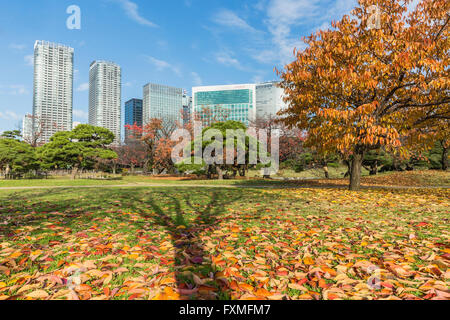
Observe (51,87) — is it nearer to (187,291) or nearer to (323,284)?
(187,291)

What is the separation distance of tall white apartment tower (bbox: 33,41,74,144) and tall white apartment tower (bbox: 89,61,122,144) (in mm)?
9609

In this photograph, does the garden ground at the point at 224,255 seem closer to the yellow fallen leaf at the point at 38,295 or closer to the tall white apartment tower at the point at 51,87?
the yellow fallen leaf at the point at 38,295

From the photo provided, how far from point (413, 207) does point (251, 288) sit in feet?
17.3

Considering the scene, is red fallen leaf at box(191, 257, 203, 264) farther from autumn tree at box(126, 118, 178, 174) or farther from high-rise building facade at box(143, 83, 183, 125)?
high-rise building facade at box(143, 83, 183, 125)

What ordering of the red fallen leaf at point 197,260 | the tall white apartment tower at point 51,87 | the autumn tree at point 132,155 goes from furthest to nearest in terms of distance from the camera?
the autumn tree at point 132,155 → the tall white apartment tower at point 51,87 → the red fallen leaf at point 197,260

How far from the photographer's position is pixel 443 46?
23.5 ft

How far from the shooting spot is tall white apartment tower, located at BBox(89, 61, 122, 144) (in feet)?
176

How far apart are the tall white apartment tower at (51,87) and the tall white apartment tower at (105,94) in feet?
31.5

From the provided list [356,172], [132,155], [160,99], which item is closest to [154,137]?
[132,155]

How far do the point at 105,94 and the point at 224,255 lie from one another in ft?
235

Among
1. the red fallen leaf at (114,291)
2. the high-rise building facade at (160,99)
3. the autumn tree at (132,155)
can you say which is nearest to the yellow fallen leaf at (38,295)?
the red fallen leaf at (114,291)

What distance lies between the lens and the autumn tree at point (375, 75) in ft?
21.3
